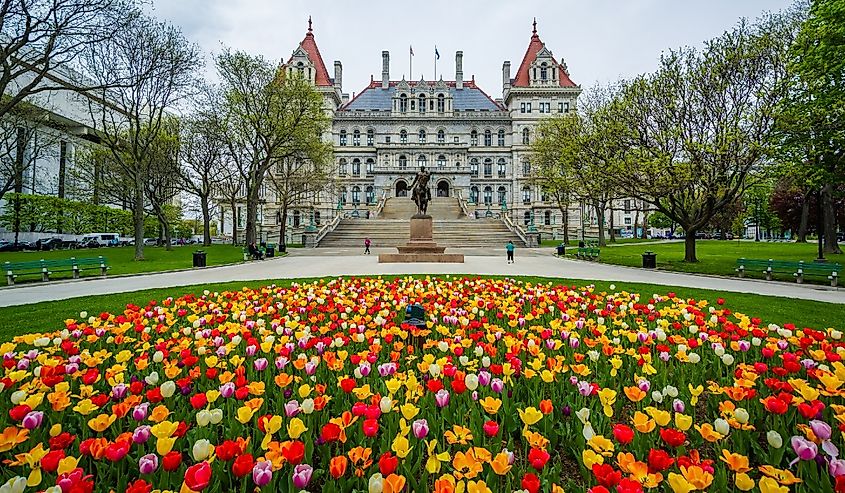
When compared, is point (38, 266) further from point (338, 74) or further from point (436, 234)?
point (338, 74)

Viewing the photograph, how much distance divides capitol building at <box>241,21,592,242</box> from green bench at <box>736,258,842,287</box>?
55.1 m

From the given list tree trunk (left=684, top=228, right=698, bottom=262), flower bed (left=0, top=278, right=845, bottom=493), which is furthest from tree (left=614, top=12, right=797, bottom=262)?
flower bed (left=0, top=278, right=845, bottom=493)

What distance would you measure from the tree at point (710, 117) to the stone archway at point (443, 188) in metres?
50.4

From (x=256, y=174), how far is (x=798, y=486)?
35.2 meters

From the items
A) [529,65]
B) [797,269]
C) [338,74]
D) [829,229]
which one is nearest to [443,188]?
[529,65]

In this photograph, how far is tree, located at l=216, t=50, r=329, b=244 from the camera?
32.5 meters

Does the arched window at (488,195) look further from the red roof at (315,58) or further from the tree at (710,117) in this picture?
the tree at (710,117)

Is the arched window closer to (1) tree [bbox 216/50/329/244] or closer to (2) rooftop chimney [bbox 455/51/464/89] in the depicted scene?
(2) rooftop chimney [bbox 455/51/464/89]

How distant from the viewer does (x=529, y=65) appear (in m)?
78.1

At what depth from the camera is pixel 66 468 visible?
7.03 feet

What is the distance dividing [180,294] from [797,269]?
21.6 meters

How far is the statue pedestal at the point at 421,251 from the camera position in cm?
2530

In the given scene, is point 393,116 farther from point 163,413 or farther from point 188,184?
point 163,413

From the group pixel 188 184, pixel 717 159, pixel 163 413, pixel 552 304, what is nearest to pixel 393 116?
pixel 188 184
